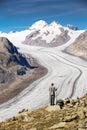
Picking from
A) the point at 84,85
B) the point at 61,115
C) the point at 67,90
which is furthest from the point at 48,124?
the point at 84,85

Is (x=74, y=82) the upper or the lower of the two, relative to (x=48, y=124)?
upper

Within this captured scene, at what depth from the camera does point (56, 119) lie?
32406 millimetres

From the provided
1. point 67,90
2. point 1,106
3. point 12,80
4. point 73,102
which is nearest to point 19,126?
point 73,102

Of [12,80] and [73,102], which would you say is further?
[12,80]

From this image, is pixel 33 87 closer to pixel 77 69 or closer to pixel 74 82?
pixel 74 82

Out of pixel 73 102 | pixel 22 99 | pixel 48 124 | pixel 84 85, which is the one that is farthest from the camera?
pixel 84 85

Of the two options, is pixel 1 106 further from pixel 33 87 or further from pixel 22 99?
pixel 33 87

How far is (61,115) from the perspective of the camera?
33281mm

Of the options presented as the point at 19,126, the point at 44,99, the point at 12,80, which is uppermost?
the point at 12,80

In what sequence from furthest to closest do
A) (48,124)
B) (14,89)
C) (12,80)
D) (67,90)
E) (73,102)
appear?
(12,80)
(14,89)
(67,90)
(73,102)
(48,124)

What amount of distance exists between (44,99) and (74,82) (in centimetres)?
3053

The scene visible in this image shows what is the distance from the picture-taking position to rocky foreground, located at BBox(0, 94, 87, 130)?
97.5 ft

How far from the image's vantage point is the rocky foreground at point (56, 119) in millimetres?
29703

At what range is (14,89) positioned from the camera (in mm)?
155750
